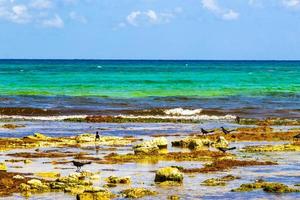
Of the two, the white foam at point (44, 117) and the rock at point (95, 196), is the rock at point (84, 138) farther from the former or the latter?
the white foam at point (44, 117)

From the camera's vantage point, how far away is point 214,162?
101 feet

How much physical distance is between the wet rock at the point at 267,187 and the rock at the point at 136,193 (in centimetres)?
286

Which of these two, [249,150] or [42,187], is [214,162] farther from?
[42,187]

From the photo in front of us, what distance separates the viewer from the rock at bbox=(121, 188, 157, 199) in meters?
23.4

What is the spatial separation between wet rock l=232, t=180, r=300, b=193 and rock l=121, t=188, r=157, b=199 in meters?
2.86

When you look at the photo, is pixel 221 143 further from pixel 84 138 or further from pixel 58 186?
pixel 58 186

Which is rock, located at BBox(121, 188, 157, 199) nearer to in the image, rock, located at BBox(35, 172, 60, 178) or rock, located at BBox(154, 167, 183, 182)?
rock, located at BBox(154, 167, 183, 182)

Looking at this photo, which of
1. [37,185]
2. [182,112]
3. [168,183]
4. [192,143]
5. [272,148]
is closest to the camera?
[37,185]

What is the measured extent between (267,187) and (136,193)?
4428mm

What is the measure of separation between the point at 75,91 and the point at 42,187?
234 ft

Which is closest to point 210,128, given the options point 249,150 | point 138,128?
point 138,128

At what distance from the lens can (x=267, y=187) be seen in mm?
24797

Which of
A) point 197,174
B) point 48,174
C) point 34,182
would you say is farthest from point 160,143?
point 34,182

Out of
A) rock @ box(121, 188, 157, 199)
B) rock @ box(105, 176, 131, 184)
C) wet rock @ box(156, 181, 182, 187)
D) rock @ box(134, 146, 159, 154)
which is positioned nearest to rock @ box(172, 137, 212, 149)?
rock @ box(134, 146, 159, 154)
